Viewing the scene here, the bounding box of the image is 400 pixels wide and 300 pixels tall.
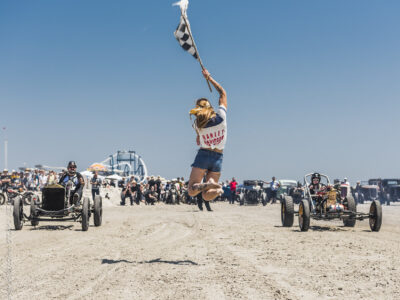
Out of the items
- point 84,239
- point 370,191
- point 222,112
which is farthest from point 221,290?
point 370,191

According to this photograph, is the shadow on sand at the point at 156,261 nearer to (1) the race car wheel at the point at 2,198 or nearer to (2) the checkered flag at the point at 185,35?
Result: (2) the checkered flag at the point at 185,35

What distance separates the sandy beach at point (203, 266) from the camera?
4.89 meters

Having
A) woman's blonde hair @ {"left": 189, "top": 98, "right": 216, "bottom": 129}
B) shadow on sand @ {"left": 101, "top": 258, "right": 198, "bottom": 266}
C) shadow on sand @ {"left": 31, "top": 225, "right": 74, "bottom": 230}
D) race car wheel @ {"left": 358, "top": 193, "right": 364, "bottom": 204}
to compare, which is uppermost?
woman's blonde hair @ {"left": 189, "top": 98, "right": 216, "bottom": 129}

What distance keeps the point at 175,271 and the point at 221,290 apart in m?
1.14

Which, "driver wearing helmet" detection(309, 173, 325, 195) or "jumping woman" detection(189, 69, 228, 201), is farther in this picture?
"driver wearing helmet" detection(309, 173, 325, 195)

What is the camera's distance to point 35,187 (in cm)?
2773

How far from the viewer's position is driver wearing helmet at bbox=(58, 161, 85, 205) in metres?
12.2

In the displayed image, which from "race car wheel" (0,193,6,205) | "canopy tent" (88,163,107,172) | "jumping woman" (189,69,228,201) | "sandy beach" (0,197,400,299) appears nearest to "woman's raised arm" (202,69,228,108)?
"jumping woman" (189,69,228,201)

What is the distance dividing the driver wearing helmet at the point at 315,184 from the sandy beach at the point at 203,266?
226 cm

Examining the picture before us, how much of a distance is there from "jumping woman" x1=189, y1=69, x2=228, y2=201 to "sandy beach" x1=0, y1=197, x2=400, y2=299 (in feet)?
3.43

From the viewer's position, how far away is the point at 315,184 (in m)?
12.9

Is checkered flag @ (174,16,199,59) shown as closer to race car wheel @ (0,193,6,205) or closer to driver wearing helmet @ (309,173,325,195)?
driver wearing helmet @ (309,173,325,195)

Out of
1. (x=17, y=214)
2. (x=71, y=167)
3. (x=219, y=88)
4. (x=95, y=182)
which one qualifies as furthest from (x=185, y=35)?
(x=95, y=182)

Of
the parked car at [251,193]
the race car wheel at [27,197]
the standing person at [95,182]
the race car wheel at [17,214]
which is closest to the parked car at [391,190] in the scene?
the parked car at [251,193]
